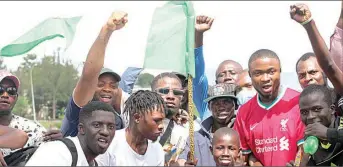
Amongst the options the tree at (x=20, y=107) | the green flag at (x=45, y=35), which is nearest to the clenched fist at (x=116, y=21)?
the green flag at (x=45, y=35)

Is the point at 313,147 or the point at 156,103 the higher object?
the point at 156,103

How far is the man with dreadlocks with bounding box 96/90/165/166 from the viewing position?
4.40 meters

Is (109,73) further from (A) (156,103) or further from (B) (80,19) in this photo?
(A) (156,103)

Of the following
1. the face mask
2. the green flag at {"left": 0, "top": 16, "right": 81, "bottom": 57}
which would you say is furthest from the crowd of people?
the face mask

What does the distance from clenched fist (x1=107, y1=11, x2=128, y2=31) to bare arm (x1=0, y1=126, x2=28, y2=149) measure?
53.2 inches

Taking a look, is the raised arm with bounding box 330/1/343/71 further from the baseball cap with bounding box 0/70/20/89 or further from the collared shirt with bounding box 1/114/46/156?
the baseball cap with bounding box 0/70/20/89

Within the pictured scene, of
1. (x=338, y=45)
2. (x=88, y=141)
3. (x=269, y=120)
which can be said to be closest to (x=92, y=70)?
(x=88, y=141)

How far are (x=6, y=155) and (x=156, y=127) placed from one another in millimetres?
1491

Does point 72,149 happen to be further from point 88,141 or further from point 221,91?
point 221,91

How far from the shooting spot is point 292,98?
5.06 meters

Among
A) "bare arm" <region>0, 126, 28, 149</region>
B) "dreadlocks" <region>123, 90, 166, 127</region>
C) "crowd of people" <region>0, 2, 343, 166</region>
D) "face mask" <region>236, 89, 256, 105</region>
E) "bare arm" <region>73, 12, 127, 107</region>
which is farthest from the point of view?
"face mask" <region>236, 89, 256, 105</region>

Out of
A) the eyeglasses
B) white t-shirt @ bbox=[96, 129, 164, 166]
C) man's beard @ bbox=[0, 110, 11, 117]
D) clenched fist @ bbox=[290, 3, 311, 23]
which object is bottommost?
white t-shirt @ bbox=[96, 129, 164, 166]

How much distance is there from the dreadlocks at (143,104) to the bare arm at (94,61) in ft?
1.24

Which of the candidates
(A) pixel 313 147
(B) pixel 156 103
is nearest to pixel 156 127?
(B) pixel 156 103
